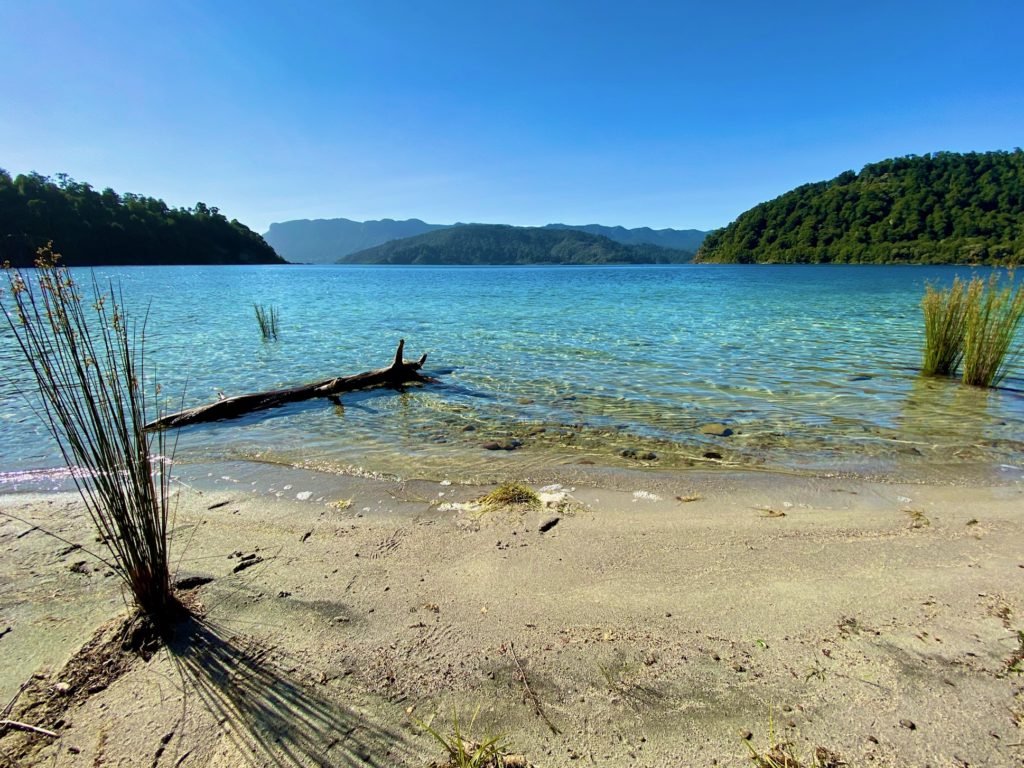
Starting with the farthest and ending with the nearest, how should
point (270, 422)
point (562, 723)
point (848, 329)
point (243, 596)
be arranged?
point (848, 329)
point (270, 422)
point (243, 596)
point (562, 723)

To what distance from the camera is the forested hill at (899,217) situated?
90.5 metres

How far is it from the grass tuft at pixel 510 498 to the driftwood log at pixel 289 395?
4355 mm

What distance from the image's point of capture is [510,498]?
5039 mm

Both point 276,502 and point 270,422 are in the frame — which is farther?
point 270,422

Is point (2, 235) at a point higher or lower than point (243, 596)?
higher

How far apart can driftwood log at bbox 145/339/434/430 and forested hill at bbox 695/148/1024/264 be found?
97.6 m

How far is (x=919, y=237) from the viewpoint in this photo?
9931cm

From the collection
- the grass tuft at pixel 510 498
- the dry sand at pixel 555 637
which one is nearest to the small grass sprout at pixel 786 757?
the dry sand at pixel 555 637

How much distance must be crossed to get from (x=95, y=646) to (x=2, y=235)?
2.74 m

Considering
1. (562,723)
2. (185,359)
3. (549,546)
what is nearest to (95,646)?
(562,723)

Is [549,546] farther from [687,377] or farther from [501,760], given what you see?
[687,377]

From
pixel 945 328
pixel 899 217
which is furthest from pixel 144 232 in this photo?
pixel 899 217

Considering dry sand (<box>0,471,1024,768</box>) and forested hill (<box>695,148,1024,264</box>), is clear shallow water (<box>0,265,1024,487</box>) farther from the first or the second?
forested hill (<box>695,148,1024,264</box>)

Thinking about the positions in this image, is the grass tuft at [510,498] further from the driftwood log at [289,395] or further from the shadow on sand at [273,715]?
the driftwood log at [289,395]
